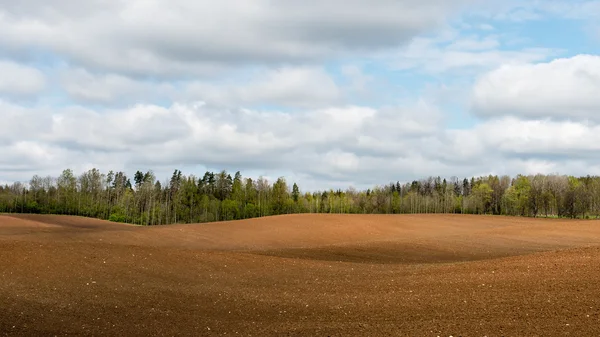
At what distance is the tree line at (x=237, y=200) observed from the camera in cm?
10375

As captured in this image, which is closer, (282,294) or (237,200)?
(282,294)

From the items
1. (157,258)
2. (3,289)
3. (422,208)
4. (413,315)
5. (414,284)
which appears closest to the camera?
(413,315)

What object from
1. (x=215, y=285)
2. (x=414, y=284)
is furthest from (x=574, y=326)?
(x=215, y=285)

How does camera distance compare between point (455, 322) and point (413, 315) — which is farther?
point (413, 315)

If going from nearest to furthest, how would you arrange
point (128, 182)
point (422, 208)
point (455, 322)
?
1. point (455, 322)
2. point (422, 208)
3. point (128, 182)

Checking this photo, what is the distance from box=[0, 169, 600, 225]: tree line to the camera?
340 ft

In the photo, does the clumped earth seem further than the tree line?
No

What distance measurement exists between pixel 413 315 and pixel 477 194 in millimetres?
106873

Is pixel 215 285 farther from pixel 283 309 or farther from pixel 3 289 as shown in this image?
pixel 3 289

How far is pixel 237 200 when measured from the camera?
113m

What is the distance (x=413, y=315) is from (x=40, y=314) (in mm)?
11089

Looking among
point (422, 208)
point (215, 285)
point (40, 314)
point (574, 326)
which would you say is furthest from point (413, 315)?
point (422, 208)

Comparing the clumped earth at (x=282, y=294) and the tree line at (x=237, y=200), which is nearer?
the clumped earth at (x=282, y=294)

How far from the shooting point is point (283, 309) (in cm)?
1717
